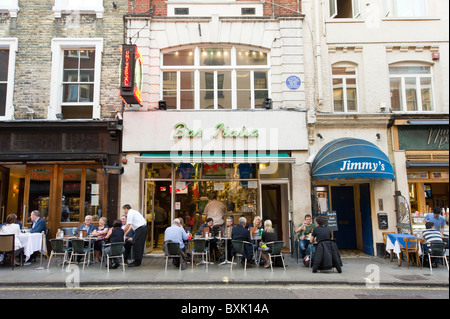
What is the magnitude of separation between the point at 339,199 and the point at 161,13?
10.1 m

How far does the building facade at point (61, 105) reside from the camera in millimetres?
12234

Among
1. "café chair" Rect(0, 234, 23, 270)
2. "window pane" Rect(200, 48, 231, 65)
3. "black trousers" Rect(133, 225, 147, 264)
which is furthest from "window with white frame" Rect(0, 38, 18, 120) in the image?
"window pane" Rect(200, 48, 231, 65)

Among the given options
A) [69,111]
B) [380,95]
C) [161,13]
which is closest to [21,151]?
[69,111]

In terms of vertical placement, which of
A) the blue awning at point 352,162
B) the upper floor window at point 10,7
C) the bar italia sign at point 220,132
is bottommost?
the blue awning at point 352,162

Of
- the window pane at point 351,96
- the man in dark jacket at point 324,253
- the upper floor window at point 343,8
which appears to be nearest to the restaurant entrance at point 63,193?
the man in dark jacket at point 324,253

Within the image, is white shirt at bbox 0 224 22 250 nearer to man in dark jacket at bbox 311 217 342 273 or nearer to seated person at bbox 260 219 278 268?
seated person at bbox 260 219 278 268

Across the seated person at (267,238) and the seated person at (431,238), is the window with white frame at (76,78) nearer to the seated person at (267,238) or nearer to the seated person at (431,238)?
the seated person at (267,238)

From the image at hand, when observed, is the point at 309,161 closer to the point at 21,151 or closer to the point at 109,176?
the point at 109,176

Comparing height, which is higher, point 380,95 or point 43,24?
point 43,24

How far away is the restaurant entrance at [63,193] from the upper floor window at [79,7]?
5872mm

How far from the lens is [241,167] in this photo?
13.0 m

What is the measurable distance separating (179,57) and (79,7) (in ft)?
14.0

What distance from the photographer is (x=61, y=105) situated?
42.1ft

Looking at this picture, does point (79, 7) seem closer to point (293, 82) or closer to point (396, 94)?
point (293, 82)
